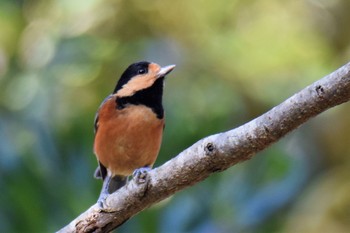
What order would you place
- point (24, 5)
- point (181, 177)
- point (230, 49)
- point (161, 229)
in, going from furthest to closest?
point (24, 5) < point (230, 49) < point (161, 229) < point (181, 177)

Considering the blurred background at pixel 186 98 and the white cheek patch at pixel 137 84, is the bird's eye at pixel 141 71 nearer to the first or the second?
the white cheek patch at pixel 137 84

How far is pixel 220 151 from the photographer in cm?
248

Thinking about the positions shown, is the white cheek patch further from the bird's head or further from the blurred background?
the blurred background

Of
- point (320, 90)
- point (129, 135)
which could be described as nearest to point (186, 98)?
point (129, 135)

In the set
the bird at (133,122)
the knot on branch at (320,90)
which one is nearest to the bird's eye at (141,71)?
the bird at (133,122)

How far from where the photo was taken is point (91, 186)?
4.52m

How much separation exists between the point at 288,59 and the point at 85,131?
2.03 metres

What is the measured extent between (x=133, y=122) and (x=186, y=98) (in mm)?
1574

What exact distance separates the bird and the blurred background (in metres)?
0.65

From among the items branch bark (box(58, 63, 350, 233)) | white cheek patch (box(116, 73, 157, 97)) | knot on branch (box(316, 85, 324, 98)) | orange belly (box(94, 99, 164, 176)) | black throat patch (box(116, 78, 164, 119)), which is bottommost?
branch bark (box(58, 63, 350, 233))

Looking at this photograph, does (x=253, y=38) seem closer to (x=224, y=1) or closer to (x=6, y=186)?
(x=224, y=1)

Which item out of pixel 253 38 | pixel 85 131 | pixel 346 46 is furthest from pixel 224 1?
pixel 85 131

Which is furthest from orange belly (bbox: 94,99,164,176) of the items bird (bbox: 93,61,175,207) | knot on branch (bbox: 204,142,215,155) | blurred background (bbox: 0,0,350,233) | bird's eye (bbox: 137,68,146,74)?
knot on branch (bbox: 204,142,215,155)

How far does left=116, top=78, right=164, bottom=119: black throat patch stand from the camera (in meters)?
3.80
